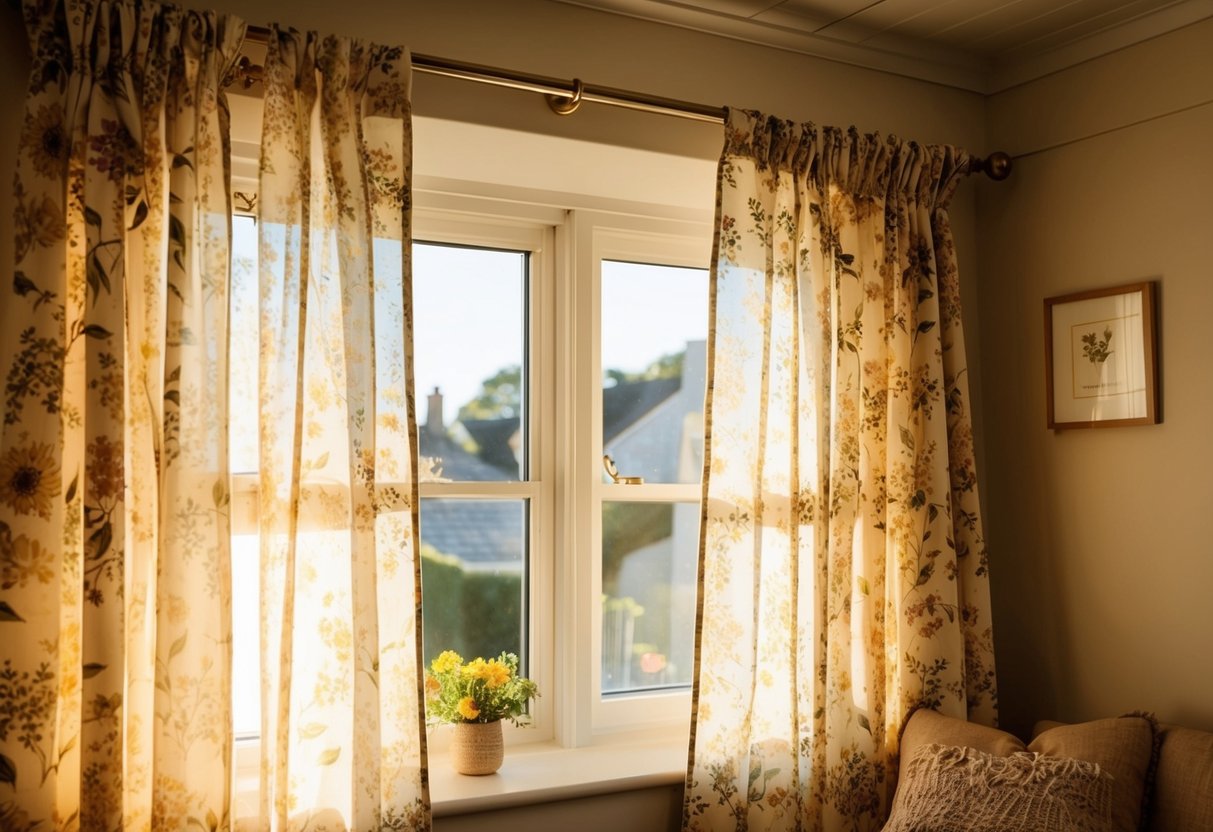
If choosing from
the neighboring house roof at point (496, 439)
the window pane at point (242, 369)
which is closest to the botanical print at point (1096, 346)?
the neighboring house roof at point (496, 439)

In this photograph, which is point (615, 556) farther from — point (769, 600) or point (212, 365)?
point (212, 365)

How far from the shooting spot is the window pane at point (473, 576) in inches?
107

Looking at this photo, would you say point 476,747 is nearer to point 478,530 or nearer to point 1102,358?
point 478,530

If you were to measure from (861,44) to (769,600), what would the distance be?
4.64 feet

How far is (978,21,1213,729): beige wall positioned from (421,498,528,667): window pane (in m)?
1.31

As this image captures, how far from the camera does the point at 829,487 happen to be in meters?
2.57

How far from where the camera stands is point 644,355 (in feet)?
9.89

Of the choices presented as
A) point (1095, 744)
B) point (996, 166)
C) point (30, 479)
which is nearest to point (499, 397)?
point (30, 479)

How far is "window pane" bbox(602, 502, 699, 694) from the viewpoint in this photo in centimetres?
291

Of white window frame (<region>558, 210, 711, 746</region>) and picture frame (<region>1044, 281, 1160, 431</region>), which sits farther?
white window frame (<region>558, 210, 711, 746</region>)

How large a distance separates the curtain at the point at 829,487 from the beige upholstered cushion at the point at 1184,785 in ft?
1.65

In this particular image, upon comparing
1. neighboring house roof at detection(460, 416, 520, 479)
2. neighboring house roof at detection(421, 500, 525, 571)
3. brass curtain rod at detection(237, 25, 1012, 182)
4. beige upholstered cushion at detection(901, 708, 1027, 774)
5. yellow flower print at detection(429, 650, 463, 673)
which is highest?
brass curtain rod at detection(237, 25, 1012, 182)

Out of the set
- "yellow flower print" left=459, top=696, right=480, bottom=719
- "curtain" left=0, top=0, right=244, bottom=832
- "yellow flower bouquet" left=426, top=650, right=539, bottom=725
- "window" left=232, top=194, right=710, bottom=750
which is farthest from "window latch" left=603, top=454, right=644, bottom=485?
"curtain" left=0, top=0, right=244, bottom=832

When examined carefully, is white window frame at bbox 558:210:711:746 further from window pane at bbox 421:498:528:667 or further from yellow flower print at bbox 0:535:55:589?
yellow flower print at bbox 0:535:55:589
